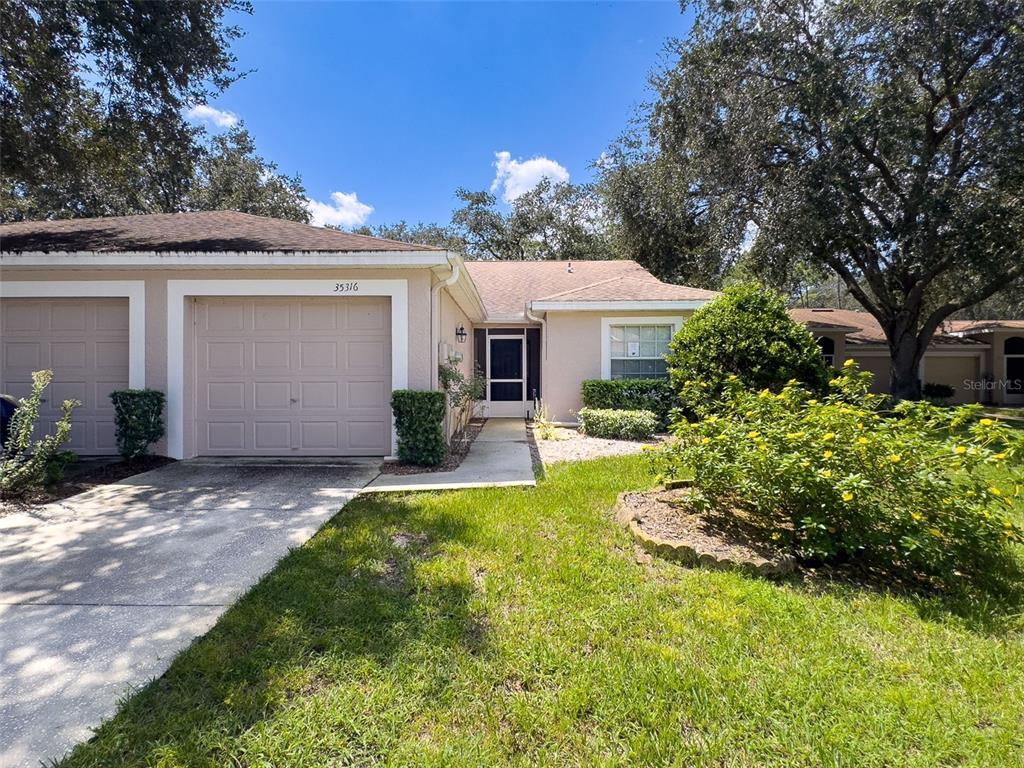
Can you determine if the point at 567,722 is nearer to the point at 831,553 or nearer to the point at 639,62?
the point at 831,553

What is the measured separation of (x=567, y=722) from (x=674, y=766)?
47cm

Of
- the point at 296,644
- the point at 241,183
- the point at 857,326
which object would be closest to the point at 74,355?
the point at 296,644

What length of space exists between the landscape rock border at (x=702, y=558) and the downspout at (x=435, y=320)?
13.9ft

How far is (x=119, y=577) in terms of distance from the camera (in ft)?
11.6

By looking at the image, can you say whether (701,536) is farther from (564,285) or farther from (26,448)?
(564,285)

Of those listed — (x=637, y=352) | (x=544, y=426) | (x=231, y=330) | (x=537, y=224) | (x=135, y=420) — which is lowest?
(x=544, y=426)

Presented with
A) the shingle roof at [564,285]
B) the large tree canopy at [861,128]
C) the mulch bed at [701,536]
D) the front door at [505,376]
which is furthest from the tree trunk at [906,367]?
the mulch bed at [701,536]

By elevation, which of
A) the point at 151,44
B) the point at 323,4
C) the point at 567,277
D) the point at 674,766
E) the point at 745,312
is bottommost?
the point at 674,766

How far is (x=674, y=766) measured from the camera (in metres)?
1.86

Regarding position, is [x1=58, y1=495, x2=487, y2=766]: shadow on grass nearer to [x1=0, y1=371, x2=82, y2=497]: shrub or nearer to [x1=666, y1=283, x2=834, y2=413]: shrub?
[x1=0, y1=371, x2=82, y2=497]: shrub

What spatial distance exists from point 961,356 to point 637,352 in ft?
64.1

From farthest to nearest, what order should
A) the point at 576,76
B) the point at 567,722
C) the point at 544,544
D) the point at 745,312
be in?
the point at 576,76 < the point at 745,312 < the point at 544,544 < the point at 567,722

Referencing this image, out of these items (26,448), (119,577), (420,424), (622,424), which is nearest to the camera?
(119,577)

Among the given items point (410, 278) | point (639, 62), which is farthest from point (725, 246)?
point (410, 278)
